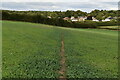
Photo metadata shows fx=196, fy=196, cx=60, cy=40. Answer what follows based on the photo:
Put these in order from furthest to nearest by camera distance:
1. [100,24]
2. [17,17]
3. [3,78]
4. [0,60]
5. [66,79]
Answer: [100,24] < [17,17] < [0,60] < [66,79] < [3,78]

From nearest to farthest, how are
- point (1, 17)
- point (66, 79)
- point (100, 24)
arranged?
point (66, 79) → point (1, 17) → point (100, 24)

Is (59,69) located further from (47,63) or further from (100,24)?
(100,24)

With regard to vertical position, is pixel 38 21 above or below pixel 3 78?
above

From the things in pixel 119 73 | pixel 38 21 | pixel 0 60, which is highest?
pixel 38 21

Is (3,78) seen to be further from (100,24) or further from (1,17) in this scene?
(100,24)

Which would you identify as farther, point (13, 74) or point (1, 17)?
point (1, 17)

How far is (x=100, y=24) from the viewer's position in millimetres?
88312

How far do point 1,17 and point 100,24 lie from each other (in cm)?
4557

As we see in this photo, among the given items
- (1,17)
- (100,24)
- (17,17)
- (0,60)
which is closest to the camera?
(0,60)

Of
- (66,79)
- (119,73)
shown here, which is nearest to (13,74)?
(66,79)

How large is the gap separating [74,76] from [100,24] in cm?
7983

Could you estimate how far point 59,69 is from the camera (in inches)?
479

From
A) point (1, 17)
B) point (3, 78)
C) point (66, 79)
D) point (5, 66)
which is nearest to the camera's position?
point (3, 78)

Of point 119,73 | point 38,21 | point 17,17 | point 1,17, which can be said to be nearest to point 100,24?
point 38,21
